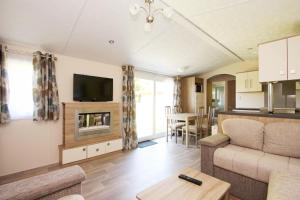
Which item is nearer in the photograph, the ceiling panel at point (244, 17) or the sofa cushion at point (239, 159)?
the sofa cushion at point (239, 159)

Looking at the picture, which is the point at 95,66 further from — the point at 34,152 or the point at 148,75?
the point at 34,152

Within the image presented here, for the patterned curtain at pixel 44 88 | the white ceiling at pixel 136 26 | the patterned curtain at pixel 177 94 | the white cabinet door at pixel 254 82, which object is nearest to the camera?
the white ceiling at pixel 136 26

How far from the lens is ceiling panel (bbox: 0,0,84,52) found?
1813 mm

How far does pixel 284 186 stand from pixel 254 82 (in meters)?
3.78

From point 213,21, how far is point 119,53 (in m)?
1.90

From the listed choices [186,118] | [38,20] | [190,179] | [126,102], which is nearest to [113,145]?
[126,102]

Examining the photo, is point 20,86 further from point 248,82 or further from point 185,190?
point 248,82

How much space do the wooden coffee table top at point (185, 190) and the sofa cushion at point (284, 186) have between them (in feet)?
1.13

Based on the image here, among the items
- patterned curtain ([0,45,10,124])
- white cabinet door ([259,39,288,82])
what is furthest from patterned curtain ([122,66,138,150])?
white cabinet door ([259,39,288,82])

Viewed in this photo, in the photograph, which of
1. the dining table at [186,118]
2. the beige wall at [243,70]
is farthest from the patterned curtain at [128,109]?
the beige wall at [243,70]

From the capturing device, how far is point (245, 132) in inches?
89.0

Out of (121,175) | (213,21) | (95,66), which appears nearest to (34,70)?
(95,66)

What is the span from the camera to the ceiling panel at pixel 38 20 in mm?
1813

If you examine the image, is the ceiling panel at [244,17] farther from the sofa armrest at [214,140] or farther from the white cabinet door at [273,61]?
the sofa armrest at [214,140]
